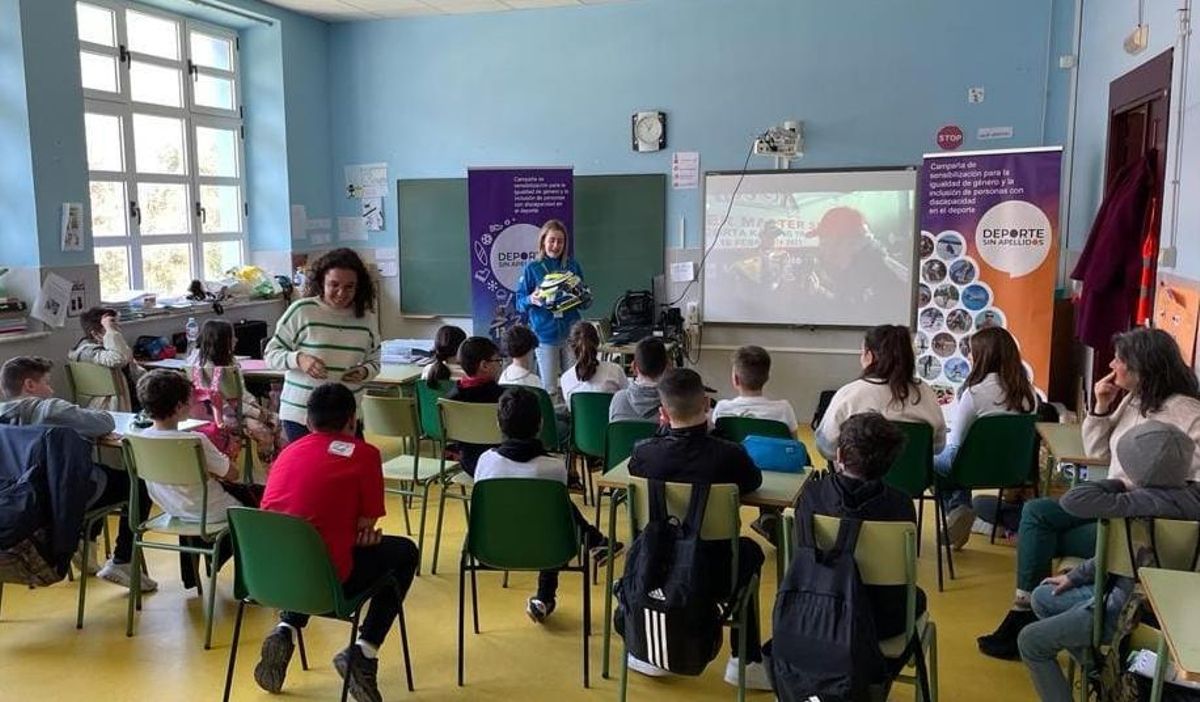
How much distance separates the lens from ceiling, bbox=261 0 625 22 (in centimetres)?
705

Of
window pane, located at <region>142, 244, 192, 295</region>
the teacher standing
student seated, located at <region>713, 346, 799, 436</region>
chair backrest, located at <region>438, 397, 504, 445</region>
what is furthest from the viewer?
window pane, located at <region>142, 244, 192, 295</region>

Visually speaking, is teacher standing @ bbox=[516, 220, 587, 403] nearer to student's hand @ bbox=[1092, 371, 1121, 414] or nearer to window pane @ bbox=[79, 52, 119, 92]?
window pane @ bbox=[79, 52, 119, 92]

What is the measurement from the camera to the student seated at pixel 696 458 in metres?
2.79

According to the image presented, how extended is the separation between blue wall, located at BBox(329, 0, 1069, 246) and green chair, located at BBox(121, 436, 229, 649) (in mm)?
4507

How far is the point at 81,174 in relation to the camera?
564 cm

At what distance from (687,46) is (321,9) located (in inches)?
113

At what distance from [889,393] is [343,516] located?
216cm

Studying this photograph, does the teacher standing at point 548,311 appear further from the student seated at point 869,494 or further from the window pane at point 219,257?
the student seated at point 869,494

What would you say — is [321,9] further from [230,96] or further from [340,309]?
[340,309]

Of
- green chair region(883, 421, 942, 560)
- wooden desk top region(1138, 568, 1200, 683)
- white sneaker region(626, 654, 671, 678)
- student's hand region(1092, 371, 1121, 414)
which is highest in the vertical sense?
student's hand region(1092, 371, 1121, 414)

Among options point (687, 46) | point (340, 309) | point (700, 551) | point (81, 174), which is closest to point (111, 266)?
point (81, 174)

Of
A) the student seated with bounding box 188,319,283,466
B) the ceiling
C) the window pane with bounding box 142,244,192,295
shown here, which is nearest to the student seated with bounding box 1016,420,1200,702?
the student seated with bounding box 188,319,283,466

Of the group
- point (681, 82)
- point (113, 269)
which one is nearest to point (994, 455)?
point (681, 82)

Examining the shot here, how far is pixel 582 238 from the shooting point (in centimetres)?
733
